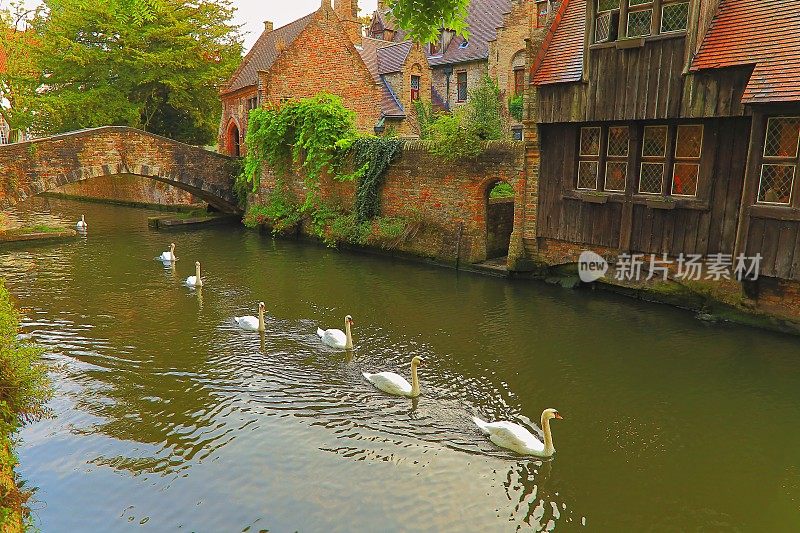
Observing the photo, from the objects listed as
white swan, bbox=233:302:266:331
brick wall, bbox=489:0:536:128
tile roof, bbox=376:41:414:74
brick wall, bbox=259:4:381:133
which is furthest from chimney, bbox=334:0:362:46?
white swan, bbox=233:302:266:331

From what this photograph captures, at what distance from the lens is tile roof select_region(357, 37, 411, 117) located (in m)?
30.6

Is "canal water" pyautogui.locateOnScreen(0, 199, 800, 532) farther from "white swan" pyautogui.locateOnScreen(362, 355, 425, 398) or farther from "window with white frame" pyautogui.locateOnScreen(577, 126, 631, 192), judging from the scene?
"window with white frame" pyautogui.locateOnScreen(577, 126, 631, 192)

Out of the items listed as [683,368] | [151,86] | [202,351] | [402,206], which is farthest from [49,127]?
[683,368]

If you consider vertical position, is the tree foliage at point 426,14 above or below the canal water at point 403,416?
above

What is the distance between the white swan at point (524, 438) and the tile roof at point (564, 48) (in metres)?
8.72

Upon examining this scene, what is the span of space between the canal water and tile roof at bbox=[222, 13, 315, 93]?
17.5m

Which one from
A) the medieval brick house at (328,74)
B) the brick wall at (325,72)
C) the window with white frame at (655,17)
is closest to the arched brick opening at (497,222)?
the window with white frame at (655,17)

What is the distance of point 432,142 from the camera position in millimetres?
17391

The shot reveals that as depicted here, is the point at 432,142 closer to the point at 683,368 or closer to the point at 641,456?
the point at 683,368

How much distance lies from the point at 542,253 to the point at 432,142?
15.7 feet

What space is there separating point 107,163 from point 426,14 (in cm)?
1867

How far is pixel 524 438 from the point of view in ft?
23.1

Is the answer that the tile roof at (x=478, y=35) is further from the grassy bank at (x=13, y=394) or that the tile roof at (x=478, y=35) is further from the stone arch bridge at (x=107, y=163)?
the grassy bank at (x=13, y=394)

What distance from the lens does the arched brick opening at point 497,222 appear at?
16781 millimetres
